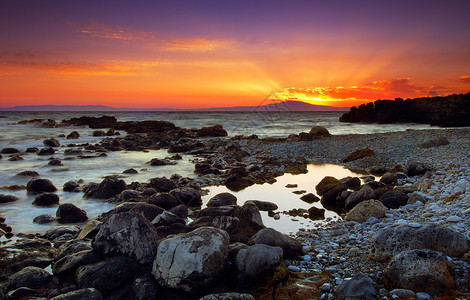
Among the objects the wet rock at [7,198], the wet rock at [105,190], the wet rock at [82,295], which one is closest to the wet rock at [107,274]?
the wet rock at [82,295]

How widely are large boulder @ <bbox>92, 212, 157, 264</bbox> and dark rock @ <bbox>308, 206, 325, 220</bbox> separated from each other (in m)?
3.88

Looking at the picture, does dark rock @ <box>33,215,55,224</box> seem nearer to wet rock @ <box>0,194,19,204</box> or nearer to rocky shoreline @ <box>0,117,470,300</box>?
rocky shoreline @ <box>0,117,470,300</box>

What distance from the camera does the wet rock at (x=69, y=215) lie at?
6.96 metres

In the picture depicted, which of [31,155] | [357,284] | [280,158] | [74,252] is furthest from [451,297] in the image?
[31,155]

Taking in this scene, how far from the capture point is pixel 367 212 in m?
6.33

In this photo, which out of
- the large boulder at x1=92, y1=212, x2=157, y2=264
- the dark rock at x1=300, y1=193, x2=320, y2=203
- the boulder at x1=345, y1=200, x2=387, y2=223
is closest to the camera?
the large boulder at x1=92, y1=212, x2=157, y2=264

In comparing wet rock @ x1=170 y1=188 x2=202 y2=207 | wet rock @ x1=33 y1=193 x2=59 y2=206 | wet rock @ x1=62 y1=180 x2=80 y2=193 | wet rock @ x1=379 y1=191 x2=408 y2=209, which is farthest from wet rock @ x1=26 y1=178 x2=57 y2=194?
wet rock @ x1=379 y1=191 x2=408 y2=209

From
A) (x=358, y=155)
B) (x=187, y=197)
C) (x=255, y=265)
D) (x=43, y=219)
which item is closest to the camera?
(x=255, y=265)

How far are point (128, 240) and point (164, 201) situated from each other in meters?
3.41

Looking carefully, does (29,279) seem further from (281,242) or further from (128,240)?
(281,242)

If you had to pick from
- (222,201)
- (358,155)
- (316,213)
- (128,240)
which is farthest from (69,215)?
(358,155)

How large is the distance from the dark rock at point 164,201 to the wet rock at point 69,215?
1.49 m

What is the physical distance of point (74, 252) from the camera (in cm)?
464

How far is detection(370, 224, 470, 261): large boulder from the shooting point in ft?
13.1
